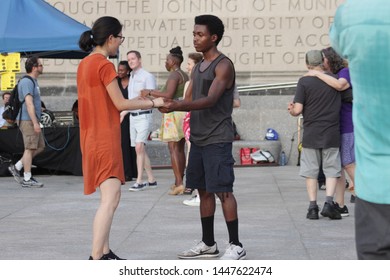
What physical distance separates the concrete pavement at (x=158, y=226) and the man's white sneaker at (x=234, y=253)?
198 mm

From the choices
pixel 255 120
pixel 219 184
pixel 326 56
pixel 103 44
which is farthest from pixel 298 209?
pixel 255 120

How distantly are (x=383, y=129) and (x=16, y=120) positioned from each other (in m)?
10.5

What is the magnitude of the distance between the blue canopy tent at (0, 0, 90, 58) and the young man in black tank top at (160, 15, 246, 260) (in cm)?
682

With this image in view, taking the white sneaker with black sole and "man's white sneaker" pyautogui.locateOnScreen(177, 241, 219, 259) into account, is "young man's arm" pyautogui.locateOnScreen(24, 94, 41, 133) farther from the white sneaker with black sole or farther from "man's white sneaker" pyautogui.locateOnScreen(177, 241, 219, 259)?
"man's white sneaker" pyautogui.locateOnScreen(177, 241, 219, 259)

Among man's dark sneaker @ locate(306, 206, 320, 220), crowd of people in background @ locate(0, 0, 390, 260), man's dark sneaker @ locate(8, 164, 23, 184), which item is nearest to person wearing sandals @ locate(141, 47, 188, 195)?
crowd of people in background @ locate(0, 0, 390, 260)

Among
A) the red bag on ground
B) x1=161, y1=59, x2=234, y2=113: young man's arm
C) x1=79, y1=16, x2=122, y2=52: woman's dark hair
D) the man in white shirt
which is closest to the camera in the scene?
x1=79, y1=16, x2=122, y2=52: woman's dark hair

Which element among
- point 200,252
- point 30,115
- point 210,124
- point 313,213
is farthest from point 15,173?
point 210,124

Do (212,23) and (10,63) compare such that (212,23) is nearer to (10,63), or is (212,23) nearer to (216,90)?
(216,90)

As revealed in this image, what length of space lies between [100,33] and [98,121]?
615mm

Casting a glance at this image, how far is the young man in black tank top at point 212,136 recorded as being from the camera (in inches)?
281

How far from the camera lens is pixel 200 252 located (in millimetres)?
7387

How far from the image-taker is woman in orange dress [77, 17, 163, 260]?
6594 mm

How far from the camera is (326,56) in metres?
9.90
